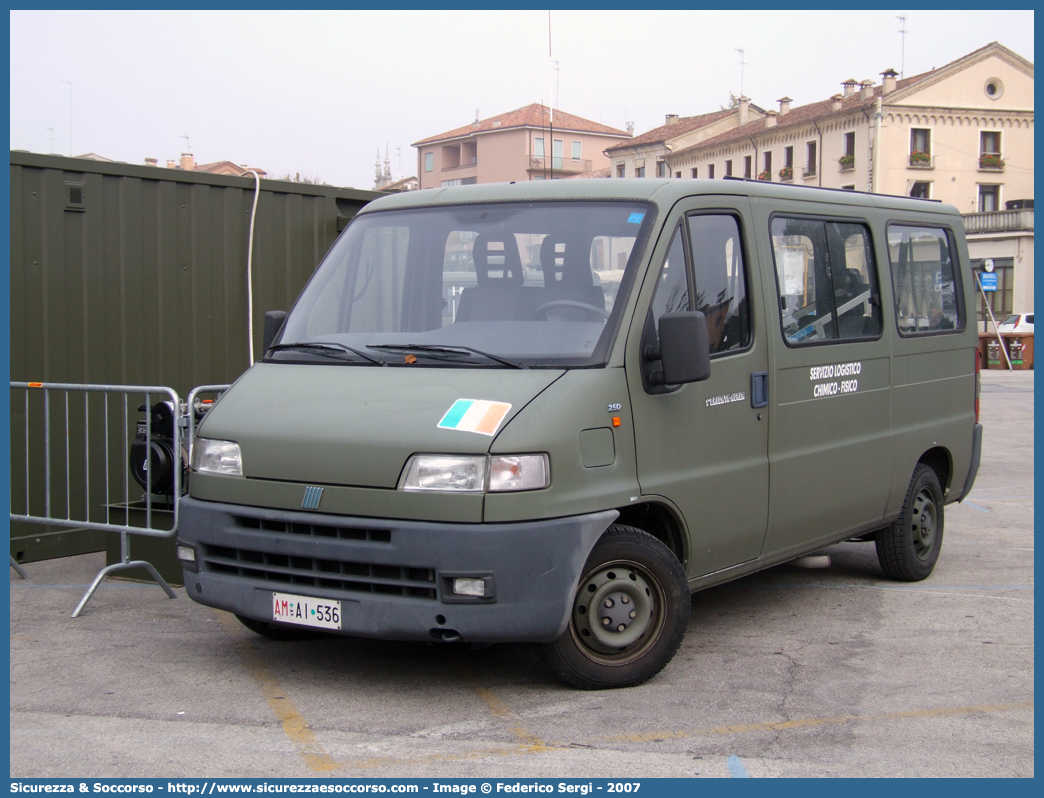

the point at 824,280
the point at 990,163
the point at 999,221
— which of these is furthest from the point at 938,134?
the point at 824,280

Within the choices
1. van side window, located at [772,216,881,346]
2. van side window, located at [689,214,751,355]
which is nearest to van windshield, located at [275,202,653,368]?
van side window, located at [689,214,751,355]

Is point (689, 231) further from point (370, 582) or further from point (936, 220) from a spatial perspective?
point (936, 220)

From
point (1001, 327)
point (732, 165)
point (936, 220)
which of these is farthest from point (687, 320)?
point (732, 165)

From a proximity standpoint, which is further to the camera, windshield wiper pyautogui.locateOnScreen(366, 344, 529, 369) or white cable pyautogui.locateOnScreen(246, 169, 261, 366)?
white cable pyautogui.locateOnScreen(246, 169, 261, 366)

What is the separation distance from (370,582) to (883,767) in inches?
83.2

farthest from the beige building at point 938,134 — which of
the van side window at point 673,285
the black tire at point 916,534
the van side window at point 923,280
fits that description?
the van side window at point 673,285

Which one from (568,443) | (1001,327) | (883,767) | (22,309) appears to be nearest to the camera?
(883,767)

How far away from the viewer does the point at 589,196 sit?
5.78m

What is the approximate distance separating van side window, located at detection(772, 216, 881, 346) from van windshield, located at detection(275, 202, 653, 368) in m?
1.23

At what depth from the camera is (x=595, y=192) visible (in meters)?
5.80

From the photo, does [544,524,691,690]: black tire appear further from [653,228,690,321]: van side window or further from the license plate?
[653,228,690,321]: van side window

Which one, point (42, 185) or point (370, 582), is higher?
point (42, 185)

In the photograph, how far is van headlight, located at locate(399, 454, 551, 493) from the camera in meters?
4.84

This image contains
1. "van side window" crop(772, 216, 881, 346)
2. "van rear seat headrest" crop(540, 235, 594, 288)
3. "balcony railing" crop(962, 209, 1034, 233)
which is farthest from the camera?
"balcony railing" crop(962, 209, 1034, 233)
